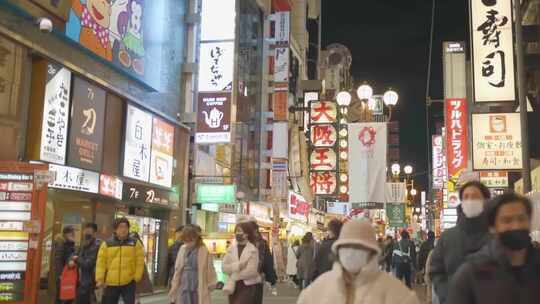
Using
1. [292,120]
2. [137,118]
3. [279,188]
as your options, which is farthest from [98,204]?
[292,120]

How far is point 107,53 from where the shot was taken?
17.2m

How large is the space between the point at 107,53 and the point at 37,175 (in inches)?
242

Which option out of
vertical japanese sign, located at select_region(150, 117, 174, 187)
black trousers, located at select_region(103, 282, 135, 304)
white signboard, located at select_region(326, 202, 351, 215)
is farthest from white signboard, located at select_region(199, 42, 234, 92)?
white signboard, located at select_region(326, 202, 351, 215)

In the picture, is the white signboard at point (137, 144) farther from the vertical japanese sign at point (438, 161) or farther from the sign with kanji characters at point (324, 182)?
the vertical japanese sign at point (438, 161)

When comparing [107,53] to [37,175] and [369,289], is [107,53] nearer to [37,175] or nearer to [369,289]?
[37,175]

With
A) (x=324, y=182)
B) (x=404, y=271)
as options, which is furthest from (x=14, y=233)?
(x=324, y=182)

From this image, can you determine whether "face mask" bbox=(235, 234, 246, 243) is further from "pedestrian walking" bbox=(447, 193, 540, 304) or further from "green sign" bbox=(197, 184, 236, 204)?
"green sign" bbox=(197, 184, 236, 204)

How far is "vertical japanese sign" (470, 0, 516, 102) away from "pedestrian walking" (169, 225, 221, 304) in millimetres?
10353

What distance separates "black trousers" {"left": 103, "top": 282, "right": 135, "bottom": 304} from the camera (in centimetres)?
975

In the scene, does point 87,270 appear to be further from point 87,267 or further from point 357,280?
point 357,280

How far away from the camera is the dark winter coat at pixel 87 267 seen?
1146cm

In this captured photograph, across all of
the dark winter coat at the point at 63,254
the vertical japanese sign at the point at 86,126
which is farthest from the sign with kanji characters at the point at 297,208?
the dark winter coat at the point at 63,254

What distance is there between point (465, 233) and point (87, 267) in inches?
306

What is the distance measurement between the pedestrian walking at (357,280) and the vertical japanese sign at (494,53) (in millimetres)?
14466
